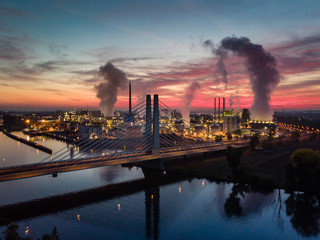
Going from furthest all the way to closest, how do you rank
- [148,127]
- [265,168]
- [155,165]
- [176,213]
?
[148,127] → [155,165] → [265,168] → [176,213]

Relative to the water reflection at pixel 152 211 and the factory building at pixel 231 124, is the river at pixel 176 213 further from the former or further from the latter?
the factory building at pixel 231 124

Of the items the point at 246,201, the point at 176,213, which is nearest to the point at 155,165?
the point at 176,213

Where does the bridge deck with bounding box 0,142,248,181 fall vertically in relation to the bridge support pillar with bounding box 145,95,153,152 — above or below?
below

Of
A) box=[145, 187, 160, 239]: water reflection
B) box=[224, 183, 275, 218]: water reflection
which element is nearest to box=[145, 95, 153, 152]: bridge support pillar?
box=[145, 187, 160, 239]: water reflection

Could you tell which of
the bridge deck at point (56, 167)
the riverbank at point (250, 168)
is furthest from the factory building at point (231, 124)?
the bridge deck at point (56, 167)

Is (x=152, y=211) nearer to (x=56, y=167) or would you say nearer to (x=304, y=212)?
(x=56, y=167)

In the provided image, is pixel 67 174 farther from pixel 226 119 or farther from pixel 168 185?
pixel 226 119

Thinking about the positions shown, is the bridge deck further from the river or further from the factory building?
the factory building
